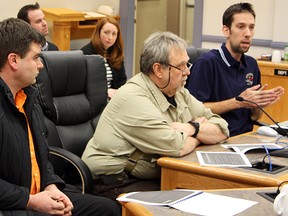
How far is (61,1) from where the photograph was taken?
602 cm

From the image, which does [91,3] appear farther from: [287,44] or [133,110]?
[133,110]

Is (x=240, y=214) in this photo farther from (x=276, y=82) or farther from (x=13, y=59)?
(x=276, y=82)

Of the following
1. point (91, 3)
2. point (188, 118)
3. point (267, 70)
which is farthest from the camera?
point (91, 3)

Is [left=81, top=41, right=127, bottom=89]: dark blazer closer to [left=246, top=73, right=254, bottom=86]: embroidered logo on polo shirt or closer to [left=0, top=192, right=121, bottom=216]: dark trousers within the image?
[left=246, top=73, right=254, bottom=86]: embroidered logo on polo shirt

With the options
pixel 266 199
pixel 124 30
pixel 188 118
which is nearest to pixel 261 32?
pixel 124 30

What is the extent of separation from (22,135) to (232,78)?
165 cm

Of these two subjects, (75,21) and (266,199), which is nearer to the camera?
(266,199)

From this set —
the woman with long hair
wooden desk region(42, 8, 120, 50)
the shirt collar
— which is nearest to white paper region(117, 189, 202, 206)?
the shirt collar

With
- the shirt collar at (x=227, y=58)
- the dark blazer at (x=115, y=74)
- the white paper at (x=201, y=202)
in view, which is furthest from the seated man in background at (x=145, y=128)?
the dark blazer at (x=115, y=74)

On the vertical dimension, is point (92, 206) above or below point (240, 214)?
below

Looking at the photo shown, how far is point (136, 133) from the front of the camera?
278 cm

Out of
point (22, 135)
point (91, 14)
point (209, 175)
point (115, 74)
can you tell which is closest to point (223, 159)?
point (209, 175)

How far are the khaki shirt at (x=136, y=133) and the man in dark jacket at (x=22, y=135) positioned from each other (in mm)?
374

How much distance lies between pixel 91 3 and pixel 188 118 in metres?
3.56
